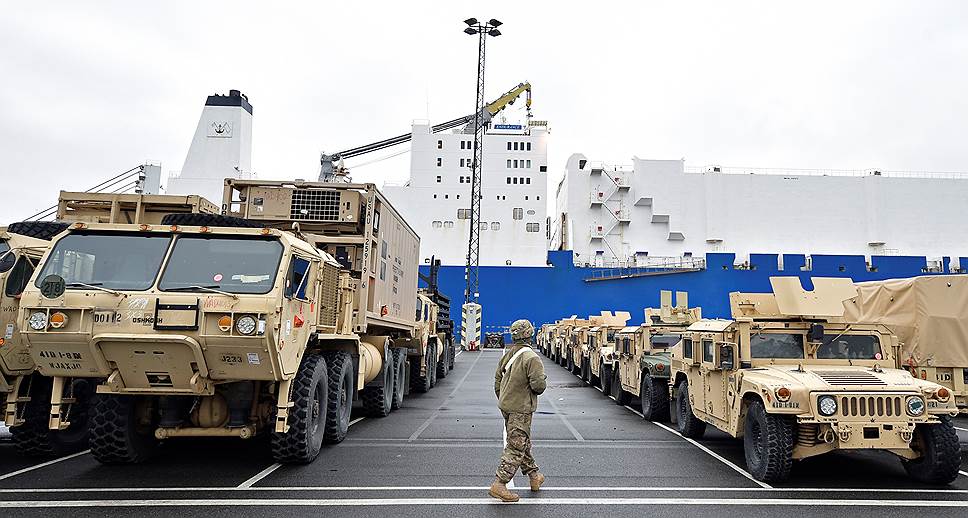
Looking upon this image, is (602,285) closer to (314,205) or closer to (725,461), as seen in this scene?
(314,205)

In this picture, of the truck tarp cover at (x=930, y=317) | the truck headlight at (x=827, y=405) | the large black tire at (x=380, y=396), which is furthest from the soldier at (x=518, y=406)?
the truck tarp cover at (x=930, y=317)

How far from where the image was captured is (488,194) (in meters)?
51.0

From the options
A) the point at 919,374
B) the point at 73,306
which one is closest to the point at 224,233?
the point at 73,306

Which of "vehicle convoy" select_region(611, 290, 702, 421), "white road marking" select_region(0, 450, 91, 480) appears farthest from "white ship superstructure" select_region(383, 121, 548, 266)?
"white road marking" select_region(0, 450, 91, 480)

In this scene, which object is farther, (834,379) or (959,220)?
(959,220)

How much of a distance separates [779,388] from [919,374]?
14.7 ft

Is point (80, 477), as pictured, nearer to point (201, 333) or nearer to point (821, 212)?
point (201, 333)

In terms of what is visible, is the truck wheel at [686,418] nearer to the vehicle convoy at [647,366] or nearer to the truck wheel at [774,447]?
the vehicle convoy at [647,366]

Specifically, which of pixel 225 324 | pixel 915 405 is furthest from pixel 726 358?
pixel 225 324

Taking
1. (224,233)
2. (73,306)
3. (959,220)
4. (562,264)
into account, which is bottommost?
(73,306)

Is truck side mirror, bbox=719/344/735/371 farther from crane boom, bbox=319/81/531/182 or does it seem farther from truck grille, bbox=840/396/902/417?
crane boom, bbox=319/81/531/182

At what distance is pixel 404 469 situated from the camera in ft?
23.5

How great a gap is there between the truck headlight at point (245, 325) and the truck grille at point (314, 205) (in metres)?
3.71

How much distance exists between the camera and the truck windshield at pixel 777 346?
7.65 meters
